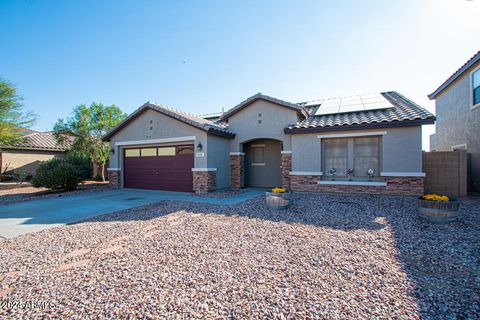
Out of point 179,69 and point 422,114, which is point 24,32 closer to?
point 179,69

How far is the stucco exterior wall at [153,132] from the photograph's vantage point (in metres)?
11.6

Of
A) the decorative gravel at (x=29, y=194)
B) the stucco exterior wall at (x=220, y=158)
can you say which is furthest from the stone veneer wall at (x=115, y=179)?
the stucco exterior wall at (x=220, y=158)

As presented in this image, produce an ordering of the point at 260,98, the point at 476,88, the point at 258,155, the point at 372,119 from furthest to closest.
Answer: the point at 258,155, the point at 260,98, the point at 476,88, the point at 372,119

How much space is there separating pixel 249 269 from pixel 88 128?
1832 centimetres

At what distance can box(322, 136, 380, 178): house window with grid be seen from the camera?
10.1m

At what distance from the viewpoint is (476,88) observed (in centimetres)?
1125

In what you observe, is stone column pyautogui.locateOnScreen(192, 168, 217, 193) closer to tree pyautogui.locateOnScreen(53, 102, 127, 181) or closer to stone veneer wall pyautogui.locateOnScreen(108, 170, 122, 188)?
stone veneer wall pyautogui.locateOnScreen(108, 170, 122, 188)

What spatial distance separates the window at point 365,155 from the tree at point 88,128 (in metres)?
16.9

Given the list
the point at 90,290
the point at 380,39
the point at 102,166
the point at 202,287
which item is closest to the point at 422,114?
the point at 380,39

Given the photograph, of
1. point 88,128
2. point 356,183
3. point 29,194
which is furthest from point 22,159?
point 356,183

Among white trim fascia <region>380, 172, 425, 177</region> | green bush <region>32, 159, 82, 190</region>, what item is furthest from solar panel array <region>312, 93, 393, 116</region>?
green bush <region>32, 159, 82, 190</region>

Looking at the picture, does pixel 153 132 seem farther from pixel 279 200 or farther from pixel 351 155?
pixel 351 155

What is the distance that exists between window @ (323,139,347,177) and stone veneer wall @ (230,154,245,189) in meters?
4.53

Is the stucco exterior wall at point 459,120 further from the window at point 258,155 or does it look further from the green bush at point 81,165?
the green bush at point 81,165
